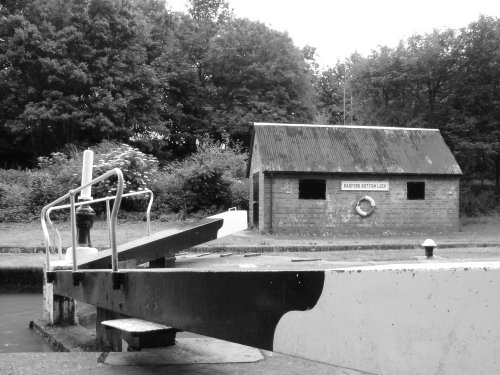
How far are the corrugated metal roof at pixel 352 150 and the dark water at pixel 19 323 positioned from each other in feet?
39.9

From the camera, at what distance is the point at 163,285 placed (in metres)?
3.23

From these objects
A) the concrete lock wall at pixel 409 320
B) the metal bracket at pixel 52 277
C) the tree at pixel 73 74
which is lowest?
the metal bracket at pixel 52 277

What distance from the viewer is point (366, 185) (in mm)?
20438

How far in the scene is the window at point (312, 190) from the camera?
20.3 meters

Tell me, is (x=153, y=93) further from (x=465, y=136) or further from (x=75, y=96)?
(x=465, y=136)

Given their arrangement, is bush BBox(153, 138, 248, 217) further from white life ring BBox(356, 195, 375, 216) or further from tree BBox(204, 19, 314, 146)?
tree BBox(204, 19, 314, 146)

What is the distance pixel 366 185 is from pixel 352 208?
936 mm

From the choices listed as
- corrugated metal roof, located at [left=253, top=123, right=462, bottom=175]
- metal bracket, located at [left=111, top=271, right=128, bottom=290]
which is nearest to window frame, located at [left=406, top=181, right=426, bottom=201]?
corrugated metal roof, located at [left=253, top=123, right=462, bottom=175]

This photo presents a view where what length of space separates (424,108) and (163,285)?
29134 mm

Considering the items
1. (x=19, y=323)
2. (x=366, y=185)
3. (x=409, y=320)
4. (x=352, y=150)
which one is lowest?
(x=19, y=323)

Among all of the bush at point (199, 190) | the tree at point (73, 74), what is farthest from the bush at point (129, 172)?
the tree at point (73, 74)

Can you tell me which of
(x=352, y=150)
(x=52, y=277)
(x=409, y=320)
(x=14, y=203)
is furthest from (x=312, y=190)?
(x=409, y=320)

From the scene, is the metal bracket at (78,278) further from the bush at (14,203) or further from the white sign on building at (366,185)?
the bush at (14,203)

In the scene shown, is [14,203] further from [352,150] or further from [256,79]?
[256,79]
